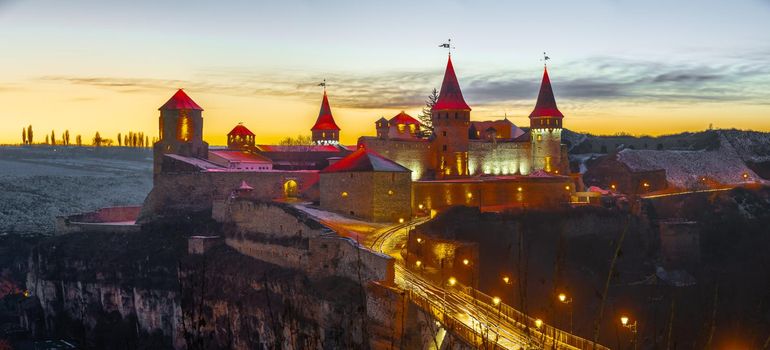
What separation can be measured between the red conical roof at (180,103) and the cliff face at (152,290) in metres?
9.87

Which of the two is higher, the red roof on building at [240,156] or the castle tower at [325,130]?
the castle tower at [325,130]

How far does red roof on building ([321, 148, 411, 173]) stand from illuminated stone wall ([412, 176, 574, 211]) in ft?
10.7

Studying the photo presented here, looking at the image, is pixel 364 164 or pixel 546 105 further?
pixel 546 105

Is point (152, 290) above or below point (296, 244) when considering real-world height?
below

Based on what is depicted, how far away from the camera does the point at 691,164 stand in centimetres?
7275

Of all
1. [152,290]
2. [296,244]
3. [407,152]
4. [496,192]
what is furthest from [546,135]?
[152,290]

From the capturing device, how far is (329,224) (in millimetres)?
41812

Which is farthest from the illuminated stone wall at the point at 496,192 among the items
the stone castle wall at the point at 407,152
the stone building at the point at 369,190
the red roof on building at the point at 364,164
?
the stone castle wall at the point at 407,152

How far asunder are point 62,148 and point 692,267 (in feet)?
Answer: 400

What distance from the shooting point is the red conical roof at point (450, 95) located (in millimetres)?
55844

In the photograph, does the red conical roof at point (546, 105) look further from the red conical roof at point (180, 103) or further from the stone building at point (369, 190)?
the red conical roof at point (180, 103)

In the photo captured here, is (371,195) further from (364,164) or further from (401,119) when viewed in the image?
(401,119)

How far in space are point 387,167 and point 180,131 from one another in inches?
672

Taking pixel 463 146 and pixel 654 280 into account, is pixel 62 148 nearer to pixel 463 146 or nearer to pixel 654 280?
pixel 463 146
